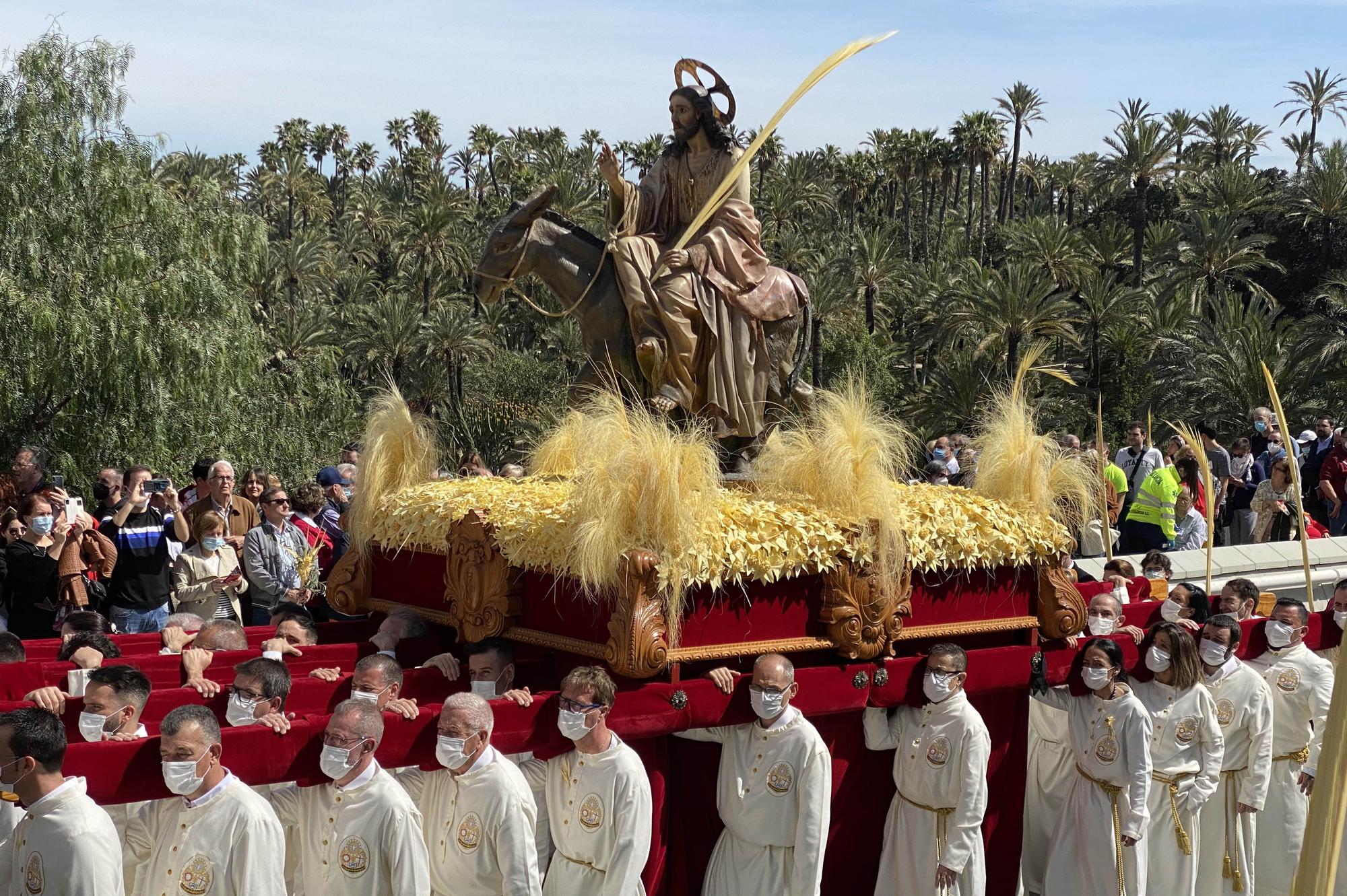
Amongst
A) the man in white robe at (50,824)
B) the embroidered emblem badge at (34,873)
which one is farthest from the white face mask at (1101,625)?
the embroidered emblem badge at (34,873)

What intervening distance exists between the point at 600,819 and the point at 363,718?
1204 millimetres

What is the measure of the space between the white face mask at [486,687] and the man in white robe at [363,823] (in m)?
1.21

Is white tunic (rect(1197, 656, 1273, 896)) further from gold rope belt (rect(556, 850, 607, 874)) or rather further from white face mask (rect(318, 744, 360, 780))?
white face mask (rect(318, 744, 360, 780))

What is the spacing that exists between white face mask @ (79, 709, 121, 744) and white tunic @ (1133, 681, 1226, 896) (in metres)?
4.85

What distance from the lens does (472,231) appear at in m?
55.6

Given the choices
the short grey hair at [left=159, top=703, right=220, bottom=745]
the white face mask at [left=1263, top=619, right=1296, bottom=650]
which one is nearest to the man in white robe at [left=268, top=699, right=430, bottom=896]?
the short grey hair at [left=159, top=703, right=220, bottom=745]

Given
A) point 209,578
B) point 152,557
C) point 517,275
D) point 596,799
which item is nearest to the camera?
point 596,799

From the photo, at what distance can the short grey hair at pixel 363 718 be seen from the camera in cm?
539

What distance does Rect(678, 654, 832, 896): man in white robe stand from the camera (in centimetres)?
646

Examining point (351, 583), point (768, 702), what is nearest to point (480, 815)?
point (768, 702)

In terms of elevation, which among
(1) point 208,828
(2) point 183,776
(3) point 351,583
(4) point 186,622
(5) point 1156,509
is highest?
(5) point 1156,509

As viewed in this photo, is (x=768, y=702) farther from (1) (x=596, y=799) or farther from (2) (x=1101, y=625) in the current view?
(2) (x=1101, y=625)

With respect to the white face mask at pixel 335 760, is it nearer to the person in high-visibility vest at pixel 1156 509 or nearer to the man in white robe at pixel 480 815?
the man in white robe at pixel 480 815

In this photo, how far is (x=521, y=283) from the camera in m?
39.9
